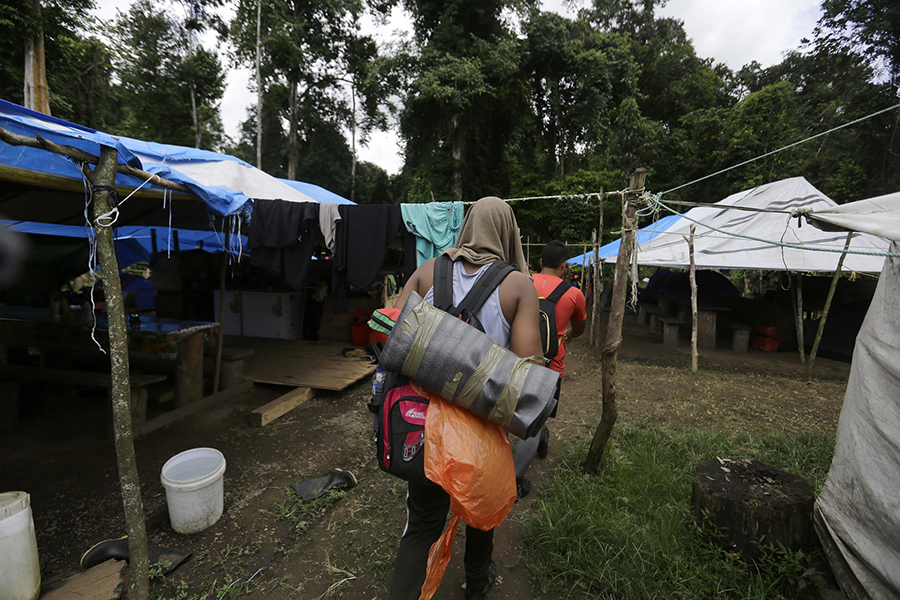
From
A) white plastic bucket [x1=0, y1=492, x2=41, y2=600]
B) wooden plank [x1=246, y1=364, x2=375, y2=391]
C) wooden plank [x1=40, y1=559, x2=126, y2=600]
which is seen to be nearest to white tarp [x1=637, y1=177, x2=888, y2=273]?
wooden plank [x1=246, y1=364, x2=375, y2=391]

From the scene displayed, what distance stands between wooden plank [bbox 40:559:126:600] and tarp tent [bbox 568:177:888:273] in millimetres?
8164

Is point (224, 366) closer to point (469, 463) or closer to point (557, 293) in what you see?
point (557, 293)

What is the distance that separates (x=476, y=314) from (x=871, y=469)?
7.78 feet

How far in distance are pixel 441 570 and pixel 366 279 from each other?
10.6ft

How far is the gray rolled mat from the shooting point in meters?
1.48

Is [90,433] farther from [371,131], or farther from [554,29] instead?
[371,131]

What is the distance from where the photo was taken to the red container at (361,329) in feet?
23.9

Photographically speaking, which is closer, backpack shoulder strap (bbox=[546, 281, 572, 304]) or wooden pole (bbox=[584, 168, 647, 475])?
backpack shoulder strap (bbox=[546, 281, 572, 304])

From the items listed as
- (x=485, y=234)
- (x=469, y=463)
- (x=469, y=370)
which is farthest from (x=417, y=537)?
(x=485, y=234)

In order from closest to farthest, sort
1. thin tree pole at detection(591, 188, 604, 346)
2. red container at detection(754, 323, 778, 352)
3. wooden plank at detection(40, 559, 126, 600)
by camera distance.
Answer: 1. wooden plank at detection(40, 559, 126, 600)
2. thin tree pole at detection(591, 188, 604, 346)
3. red container at detection(754, 323, 778, 352)

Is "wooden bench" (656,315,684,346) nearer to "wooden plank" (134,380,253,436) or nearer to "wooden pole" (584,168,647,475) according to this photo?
"wooden pole" (584,168,647,475)

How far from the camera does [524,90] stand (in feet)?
56.3

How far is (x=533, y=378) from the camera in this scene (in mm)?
1517

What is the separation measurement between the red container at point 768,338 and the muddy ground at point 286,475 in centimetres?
280
